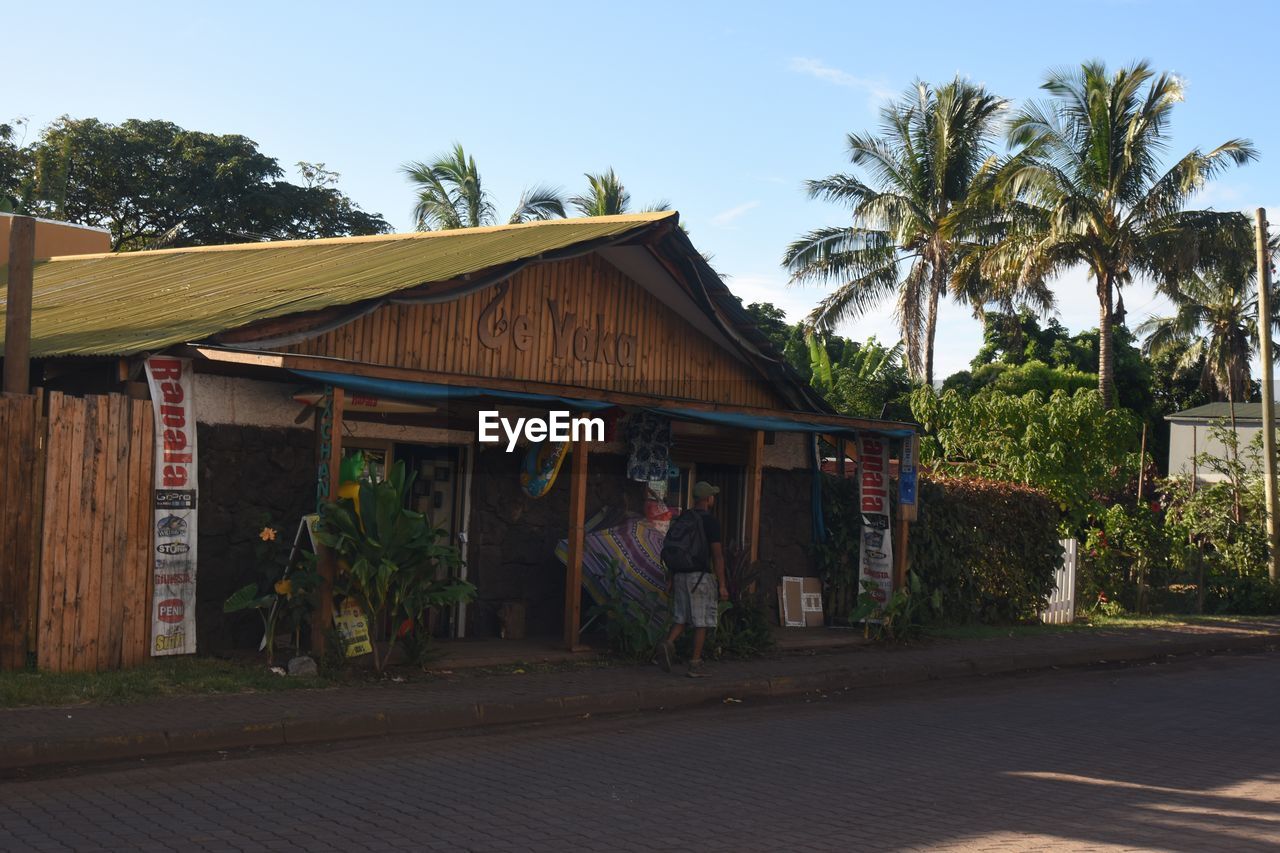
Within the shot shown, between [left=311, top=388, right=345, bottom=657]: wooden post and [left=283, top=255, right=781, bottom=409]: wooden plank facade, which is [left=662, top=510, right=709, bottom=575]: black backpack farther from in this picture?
[left=311, top=388, right=345, bottom=657]: wooden post

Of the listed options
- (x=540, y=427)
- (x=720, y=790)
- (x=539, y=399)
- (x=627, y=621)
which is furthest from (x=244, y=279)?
(x=720, y=790)

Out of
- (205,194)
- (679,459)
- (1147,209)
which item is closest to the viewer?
(679,459)

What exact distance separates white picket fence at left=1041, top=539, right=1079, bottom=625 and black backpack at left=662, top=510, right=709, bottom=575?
10049mm

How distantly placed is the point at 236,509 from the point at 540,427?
3.05m

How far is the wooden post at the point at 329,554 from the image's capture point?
1027cm

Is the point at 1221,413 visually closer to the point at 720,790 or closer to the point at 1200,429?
the point at 1200,429

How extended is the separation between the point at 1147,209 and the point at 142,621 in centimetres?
2679

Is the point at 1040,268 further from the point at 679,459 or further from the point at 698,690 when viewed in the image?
the point at 698,690

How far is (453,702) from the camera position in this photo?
9.67m

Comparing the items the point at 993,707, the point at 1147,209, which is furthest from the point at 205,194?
the point at 993,707

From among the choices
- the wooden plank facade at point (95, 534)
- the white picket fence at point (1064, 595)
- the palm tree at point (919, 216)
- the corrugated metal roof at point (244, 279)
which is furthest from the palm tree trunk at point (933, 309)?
the wooden plank facade at point (95, 534)

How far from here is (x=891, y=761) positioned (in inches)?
337

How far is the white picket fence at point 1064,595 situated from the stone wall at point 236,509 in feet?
41.6

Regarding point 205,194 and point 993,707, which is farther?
point 205,194
